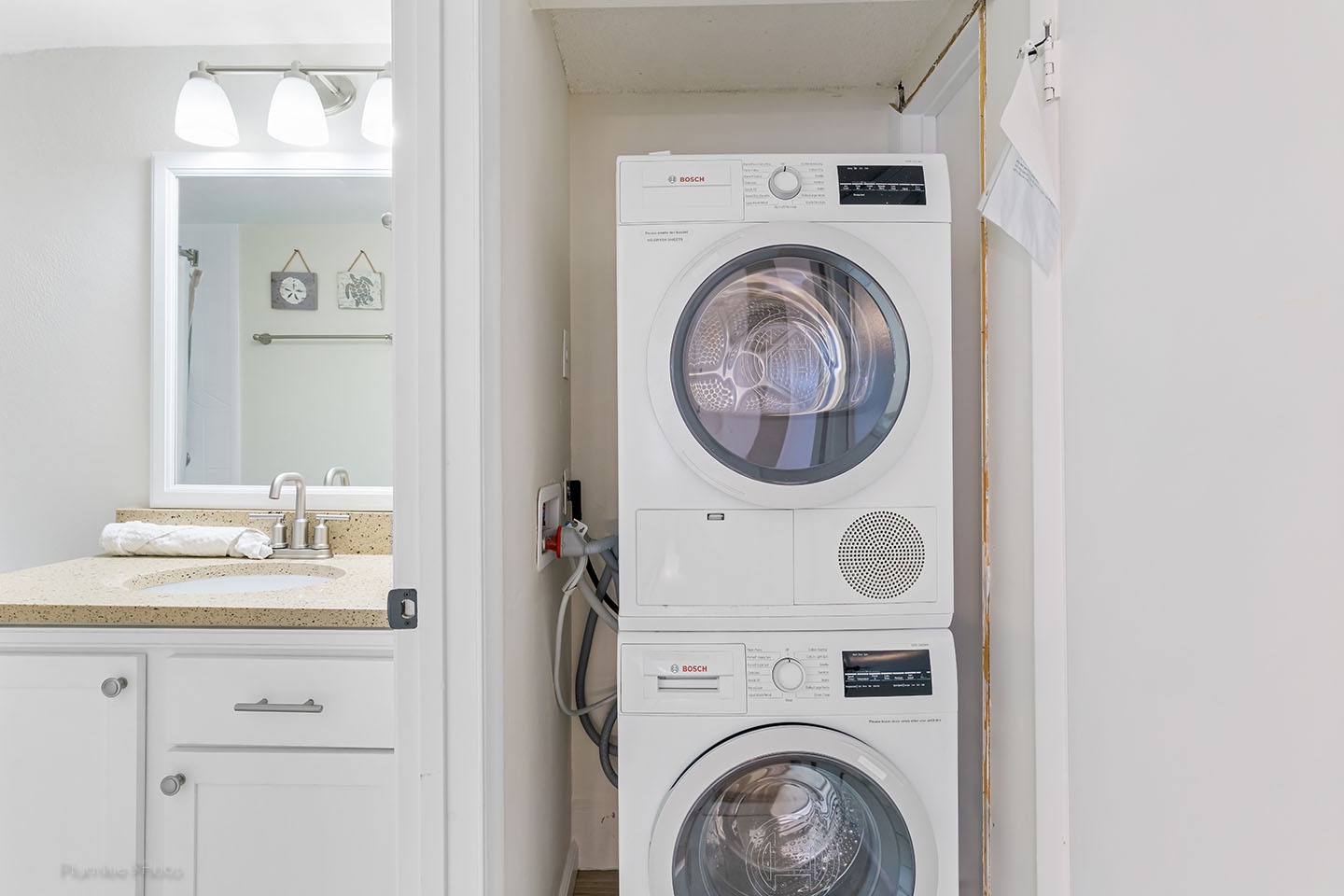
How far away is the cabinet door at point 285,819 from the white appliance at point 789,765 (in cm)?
51

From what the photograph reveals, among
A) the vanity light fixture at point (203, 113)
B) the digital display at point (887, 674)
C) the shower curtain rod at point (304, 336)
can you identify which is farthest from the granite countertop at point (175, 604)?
the vanity light fixture at point (203, 113)

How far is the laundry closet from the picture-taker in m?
1.31

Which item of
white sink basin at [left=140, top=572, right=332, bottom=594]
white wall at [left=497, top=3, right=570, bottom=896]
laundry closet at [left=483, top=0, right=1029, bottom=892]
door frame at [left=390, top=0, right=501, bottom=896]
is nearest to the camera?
door frame at [left=390, top=0, right=501, bottom=896]

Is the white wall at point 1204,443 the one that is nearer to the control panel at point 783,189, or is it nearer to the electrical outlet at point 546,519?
the control panel at point 783,189

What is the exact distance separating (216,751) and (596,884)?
42.5 inches

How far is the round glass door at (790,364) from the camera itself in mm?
1333

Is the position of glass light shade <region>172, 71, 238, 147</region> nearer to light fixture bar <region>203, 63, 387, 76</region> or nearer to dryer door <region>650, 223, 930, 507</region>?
light fixture bar <region>203, 63, 387, 76</region>

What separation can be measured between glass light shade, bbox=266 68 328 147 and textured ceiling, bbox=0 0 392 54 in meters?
0.13

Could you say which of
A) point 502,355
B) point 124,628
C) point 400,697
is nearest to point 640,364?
point 502,355

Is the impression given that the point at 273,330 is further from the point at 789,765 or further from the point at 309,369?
the point at 789,765

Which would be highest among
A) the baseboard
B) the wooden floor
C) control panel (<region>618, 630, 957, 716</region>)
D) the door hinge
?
the door hinge

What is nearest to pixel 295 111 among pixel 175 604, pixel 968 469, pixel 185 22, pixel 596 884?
pixel 185 22

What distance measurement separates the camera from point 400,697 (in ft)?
3.57

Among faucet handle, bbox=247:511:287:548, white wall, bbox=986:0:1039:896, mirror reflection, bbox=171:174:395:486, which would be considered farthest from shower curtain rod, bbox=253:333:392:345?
white wall, bbox=986:0:1039:896
